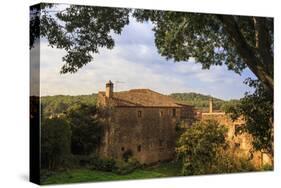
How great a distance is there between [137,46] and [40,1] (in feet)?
6.27

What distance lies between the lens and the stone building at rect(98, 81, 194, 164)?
37.6ft

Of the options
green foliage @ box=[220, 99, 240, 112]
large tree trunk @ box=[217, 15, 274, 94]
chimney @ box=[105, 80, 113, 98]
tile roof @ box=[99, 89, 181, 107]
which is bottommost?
green foliage @ box=[220, 99, 240, 112]

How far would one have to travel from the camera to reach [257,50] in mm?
13273

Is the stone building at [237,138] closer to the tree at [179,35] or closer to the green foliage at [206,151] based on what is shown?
the green foliage at [206,151]

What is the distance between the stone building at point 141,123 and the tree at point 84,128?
176 mm

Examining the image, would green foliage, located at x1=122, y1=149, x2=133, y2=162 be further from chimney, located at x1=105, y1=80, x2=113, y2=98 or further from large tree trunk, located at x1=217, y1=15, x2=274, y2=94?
large tree trunk, located at x1=217, y1=15, x2=274, y2=94

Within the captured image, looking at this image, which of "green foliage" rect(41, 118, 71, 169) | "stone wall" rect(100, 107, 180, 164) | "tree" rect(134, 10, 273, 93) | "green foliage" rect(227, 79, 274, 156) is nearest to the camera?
"green foliage" rect(41, 118, 71, 169)

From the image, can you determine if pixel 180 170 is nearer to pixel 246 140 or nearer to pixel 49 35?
pixel 246 140

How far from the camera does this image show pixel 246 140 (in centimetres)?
1309

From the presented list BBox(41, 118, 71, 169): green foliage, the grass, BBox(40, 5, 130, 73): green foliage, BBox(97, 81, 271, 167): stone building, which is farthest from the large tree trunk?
BBox(41, 118, 71, 169): green foliage

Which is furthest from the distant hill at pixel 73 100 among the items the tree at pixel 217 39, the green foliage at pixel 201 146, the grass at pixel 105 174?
the grass at pixel 105 174

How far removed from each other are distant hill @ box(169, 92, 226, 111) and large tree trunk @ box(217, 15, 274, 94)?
1121 millimetres

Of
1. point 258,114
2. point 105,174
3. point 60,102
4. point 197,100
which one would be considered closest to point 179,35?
point 197,100
